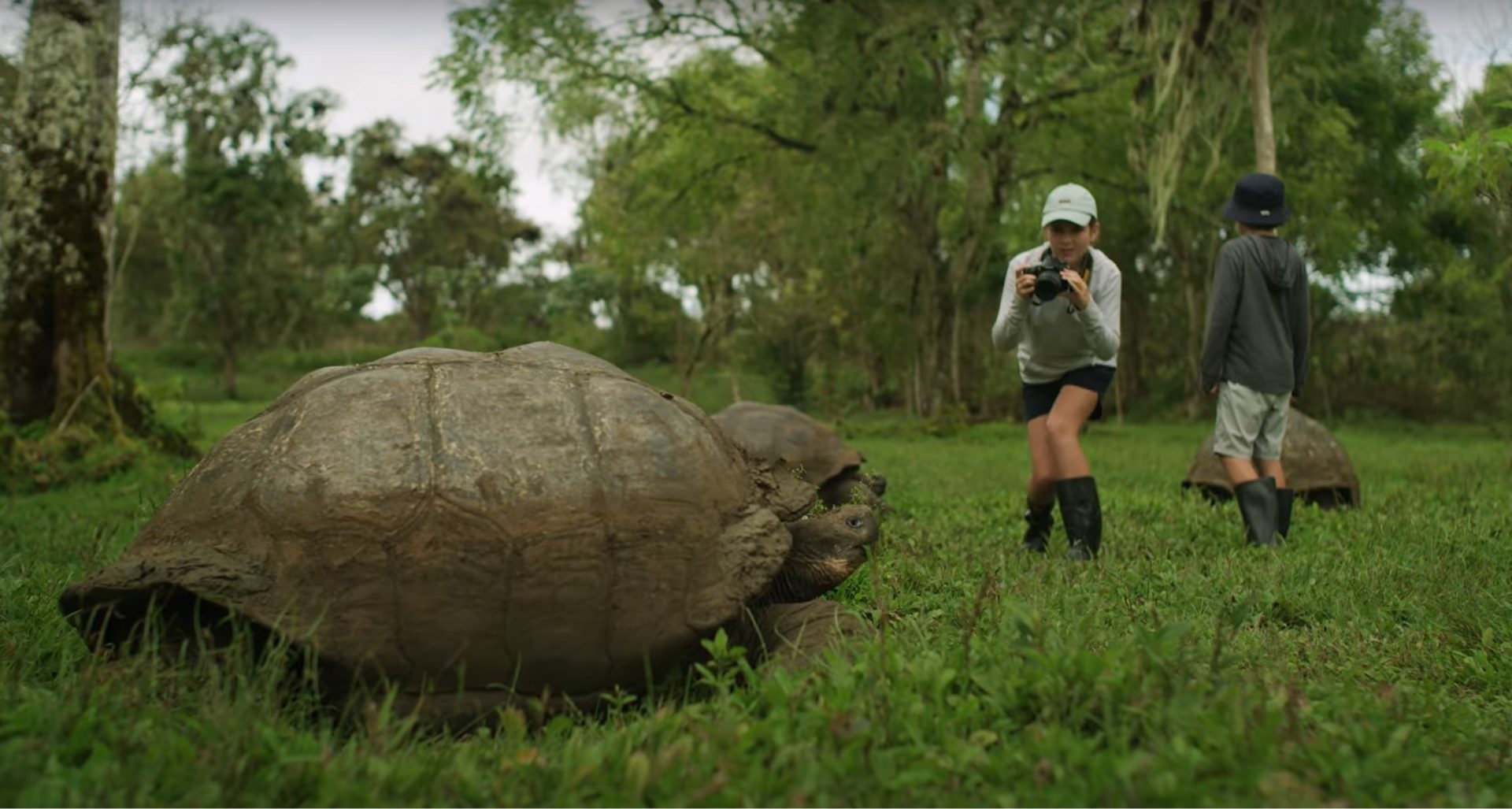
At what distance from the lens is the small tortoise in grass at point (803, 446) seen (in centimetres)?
757

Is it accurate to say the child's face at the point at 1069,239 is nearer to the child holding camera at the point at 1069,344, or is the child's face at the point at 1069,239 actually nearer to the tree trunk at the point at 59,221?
the child holding camera at the point at 1069,344

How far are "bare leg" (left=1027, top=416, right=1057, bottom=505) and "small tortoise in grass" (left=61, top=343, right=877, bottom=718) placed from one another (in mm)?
2406

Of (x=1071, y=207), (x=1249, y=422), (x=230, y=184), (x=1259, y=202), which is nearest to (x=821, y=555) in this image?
(x=1071, y=207)

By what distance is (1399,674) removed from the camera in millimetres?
3219

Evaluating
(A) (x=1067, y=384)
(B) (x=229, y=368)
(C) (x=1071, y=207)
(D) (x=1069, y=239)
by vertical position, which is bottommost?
(A) (x=1067, y=384)

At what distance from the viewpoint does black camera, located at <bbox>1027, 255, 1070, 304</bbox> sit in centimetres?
477

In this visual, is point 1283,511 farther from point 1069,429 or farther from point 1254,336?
point 1069,429

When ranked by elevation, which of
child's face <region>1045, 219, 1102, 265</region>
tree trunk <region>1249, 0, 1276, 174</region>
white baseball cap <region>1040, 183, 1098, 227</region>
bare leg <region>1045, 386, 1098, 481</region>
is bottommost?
bare leg <region>1045, 386, 1098, 481</region>

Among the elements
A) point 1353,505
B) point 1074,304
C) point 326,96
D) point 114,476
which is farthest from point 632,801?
point 326,96

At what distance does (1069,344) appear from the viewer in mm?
5254

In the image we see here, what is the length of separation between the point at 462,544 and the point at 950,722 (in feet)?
4.61

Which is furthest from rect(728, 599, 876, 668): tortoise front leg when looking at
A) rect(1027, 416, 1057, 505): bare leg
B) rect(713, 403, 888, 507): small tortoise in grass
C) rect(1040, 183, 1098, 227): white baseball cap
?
rect(713, 403, 888, 507): small tortoise in grass

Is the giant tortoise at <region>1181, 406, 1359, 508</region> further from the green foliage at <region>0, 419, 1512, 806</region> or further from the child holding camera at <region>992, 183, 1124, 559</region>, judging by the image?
the green foliage at <region>0, 419, 1512, 806</region>

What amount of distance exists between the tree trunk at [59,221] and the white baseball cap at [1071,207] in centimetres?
784
